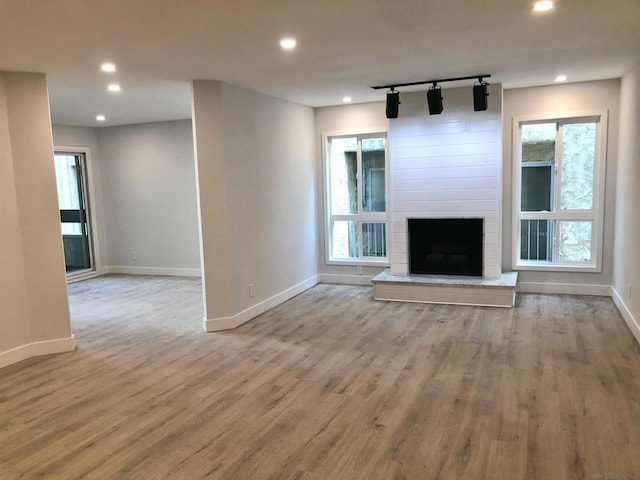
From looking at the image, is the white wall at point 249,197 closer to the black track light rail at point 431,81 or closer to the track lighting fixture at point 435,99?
the black track light rail at point 431,81

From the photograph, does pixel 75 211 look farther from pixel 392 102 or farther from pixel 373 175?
pixel 392 102

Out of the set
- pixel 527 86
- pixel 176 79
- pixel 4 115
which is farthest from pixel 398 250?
pixel 4 115

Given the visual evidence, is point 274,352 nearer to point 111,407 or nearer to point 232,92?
point 111,407

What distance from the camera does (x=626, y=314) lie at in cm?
477

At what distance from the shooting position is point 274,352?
14.1 feet

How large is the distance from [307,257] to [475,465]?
178 inches

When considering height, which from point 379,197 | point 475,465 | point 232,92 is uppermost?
point 232,92

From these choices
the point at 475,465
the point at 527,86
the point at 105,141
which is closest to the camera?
the point at 475,465

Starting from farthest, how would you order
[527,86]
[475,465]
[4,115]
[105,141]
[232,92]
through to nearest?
1. [105,141]
2. [527,86]
3. [232,92]
4. [4,115]
5. [475,465]

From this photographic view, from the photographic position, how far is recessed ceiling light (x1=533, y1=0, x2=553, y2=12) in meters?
2.85

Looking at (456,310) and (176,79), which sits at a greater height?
(176,79)

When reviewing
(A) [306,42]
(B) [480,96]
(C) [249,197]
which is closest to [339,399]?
(A) [306,42]

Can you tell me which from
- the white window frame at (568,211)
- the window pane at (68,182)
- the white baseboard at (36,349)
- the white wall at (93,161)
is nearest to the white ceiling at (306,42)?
the white window frame at (568,211)

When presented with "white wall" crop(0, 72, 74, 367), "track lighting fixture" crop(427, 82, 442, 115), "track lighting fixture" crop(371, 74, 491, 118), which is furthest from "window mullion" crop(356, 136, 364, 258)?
"white wall" crop(0, 72, 74, 367)
